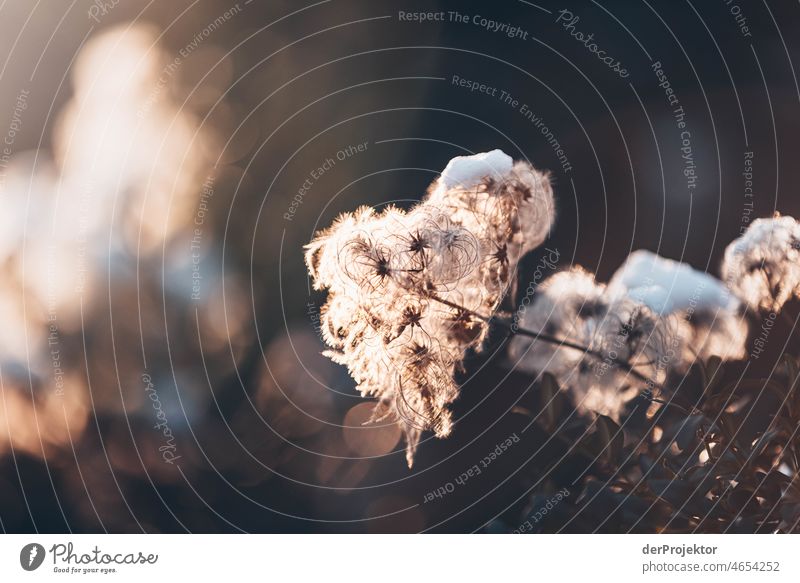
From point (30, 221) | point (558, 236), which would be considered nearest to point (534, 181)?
point (558, 236)

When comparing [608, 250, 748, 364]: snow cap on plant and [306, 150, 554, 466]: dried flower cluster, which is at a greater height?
[306, 150, 554, 466]: dried flower cluster

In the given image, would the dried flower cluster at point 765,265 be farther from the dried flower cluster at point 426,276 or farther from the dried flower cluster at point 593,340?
the dried flower cluster at point 426,276
